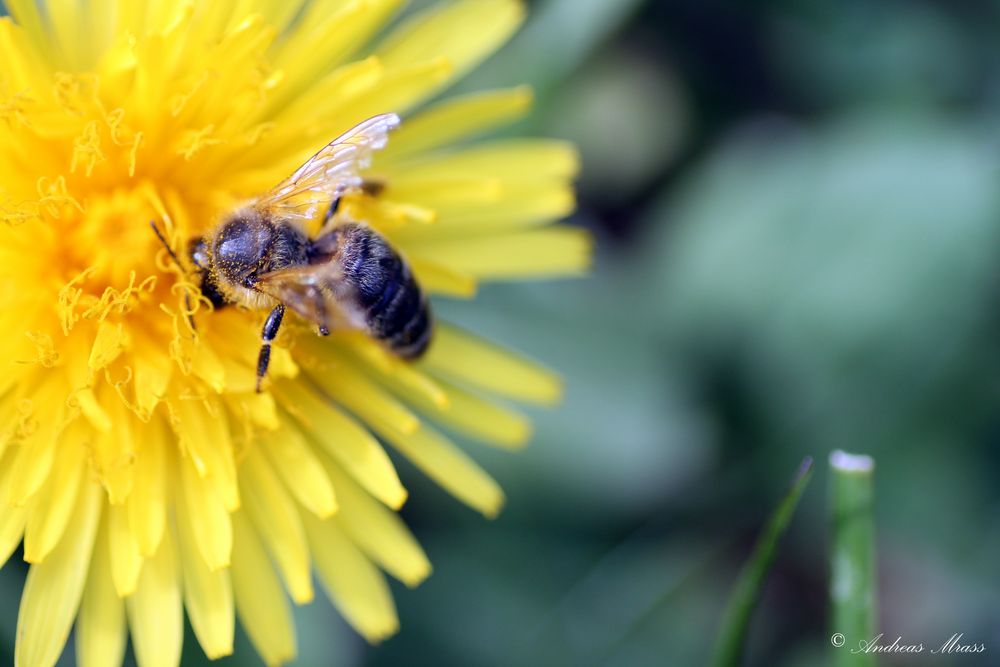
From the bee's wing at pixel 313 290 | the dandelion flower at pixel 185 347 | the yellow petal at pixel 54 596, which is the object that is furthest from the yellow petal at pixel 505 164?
the yellow petal at pixel 54 596

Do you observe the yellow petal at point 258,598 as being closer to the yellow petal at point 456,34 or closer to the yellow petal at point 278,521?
the yellow petal at point 278,521

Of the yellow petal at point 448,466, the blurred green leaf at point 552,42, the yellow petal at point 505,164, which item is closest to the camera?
the yellow petal at point 448,466

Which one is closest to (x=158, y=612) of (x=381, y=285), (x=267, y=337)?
(x=267, y=337)

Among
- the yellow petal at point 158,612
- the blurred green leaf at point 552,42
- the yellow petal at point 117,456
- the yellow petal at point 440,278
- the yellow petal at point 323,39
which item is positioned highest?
the yellow petal at point 323,39

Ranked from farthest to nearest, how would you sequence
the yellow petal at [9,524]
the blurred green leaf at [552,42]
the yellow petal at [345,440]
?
the blurred green leaf at [552,42] < the yellow petal at [345,440] < the yellow petal at [9,524]

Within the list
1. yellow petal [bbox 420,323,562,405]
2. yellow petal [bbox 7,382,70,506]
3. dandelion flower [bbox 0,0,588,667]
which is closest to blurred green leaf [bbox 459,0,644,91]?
dandelion flower [bbox 0,0,588,667]

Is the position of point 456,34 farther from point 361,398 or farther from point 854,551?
point 854,551

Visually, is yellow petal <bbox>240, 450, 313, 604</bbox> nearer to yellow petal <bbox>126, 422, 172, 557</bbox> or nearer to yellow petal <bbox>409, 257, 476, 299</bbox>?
yellow petal <bbox>126, 422, 172, 557</bbox>
